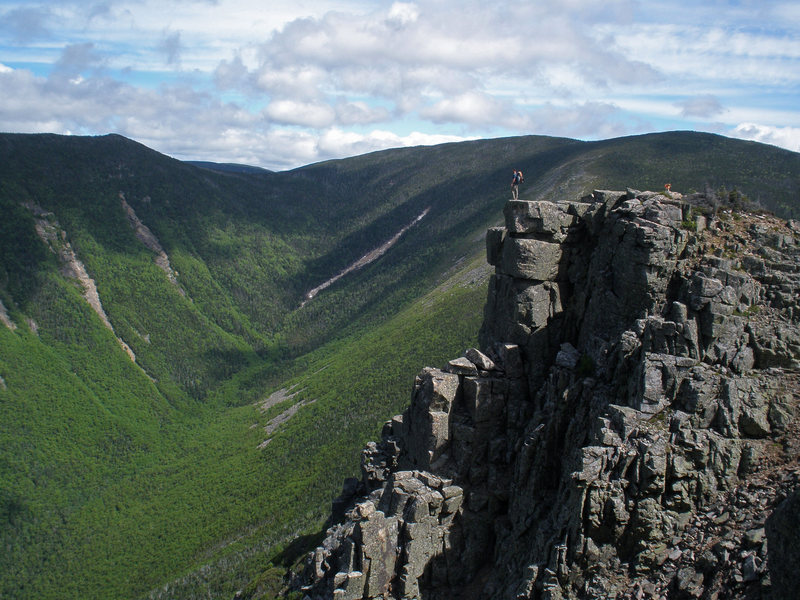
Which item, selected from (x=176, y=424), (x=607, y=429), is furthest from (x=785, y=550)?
(x=176, y=424)

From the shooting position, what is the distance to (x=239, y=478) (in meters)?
117

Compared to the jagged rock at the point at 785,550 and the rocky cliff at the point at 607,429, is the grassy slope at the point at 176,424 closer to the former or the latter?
the rocky cliff at the point at 607,429

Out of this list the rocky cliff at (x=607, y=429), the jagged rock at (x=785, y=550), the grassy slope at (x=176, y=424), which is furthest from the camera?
the grassy slope at (x=176, y=424)

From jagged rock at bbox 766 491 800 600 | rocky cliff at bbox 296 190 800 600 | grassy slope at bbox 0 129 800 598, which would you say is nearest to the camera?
jagged rock at bbox 766 491 800 600

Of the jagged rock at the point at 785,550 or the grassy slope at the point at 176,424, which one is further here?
the grassy slope at the point at 176,424

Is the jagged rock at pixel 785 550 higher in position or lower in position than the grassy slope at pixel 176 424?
higher

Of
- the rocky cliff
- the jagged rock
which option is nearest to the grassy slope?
the rocky cliff

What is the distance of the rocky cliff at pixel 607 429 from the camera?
70.8 ft

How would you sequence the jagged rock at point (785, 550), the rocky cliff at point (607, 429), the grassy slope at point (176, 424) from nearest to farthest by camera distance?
the jagged rock at point (785, 550) < the rocky cliff at point (607, 429) < the grassy slope at point (176, 424)

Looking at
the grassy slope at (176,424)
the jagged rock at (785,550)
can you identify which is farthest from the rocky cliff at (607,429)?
the grassy slope at (176,424)

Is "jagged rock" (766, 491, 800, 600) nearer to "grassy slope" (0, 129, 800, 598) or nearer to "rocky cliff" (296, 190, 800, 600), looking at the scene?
"rocky cliff" (296, 190, 800, 600)

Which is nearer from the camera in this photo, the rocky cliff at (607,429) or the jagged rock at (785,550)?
the jagged rock at (785,550)

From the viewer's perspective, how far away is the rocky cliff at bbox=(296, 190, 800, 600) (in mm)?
21578

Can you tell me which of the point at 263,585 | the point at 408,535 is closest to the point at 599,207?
the point at 408,535
